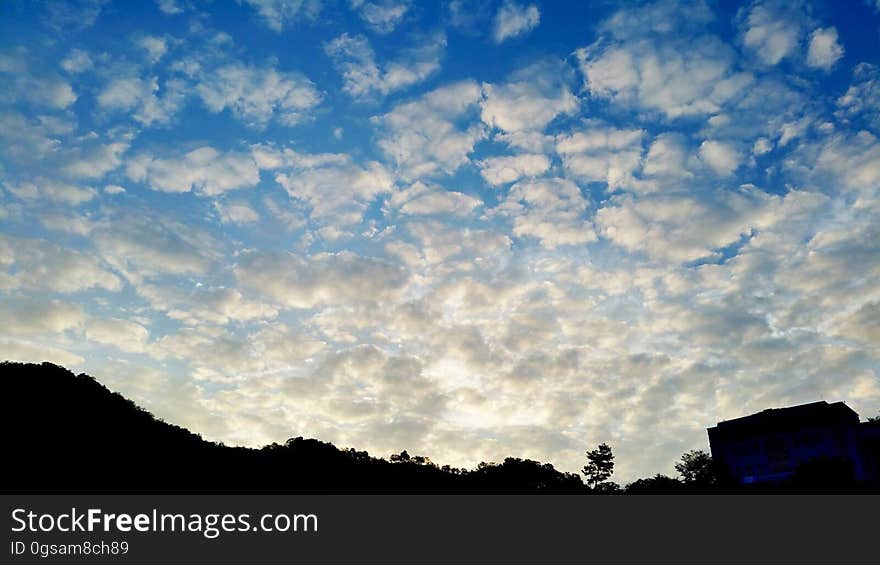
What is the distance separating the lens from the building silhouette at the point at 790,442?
71625 mm

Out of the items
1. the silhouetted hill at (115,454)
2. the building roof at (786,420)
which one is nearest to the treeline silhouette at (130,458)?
the silhouetted hill at (115,454)

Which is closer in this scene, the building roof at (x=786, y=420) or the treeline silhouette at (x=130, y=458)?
the treeline silhouette at (x=130, y=458)

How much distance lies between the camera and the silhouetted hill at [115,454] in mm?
70938

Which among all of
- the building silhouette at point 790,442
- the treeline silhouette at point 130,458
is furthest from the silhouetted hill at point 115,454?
the building silhouette at point 790,442

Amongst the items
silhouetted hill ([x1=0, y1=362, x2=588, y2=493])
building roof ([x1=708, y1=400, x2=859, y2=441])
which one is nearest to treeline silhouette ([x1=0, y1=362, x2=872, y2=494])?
silhouetted hill ([x1=0, y1=362, x2=588, y2=493])

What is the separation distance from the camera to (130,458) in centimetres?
7788

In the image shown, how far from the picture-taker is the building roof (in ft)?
247

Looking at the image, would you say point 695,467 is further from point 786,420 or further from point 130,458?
point 130,458

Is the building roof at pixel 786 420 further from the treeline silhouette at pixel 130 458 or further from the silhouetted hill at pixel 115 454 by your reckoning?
the silhouetted hill at pixel 115 454

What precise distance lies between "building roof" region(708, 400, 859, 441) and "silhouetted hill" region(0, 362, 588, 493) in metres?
43.3

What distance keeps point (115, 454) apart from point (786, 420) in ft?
304

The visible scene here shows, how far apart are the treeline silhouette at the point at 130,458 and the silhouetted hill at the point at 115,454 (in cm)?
13
